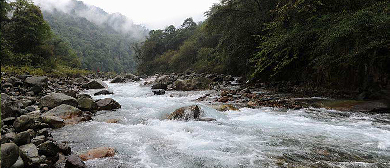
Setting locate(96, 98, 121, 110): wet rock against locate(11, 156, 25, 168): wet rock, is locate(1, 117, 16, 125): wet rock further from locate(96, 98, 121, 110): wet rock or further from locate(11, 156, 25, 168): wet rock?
locate(96, 98, 121, 110): wet rock

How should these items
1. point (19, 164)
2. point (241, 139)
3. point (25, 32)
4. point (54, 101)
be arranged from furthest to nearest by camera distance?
point (25, 32)
point (54, 101)
point (241, 139)
point (19, 164)

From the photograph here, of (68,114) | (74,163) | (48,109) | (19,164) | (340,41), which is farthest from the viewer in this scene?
(340,41)

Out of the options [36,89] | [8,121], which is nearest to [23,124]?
[8,121]

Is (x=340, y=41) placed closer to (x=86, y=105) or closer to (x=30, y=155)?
(x=86, y=105)

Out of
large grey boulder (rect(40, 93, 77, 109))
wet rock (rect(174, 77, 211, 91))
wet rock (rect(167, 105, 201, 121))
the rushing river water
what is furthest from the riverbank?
wet rock (rect(174, 77, 211, 91))

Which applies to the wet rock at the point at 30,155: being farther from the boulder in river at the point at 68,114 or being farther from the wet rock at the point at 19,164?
the boulder in river at the point at 68,114

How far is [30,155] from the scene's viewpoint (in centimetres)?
344

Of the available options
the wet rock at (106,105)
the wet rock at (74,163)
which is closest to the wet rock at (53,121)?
the wet rock at (106,105)

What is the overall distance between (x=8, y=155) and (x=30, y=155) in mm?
610

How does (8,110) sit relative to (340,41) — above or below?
below

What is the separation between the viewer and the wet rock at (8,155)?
2787 mm

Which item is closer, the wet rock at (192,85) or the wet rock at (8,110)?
the wet rock at (8,110)

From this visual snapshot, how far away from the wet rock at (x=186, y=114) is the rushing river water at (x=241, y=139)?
1.02 ft

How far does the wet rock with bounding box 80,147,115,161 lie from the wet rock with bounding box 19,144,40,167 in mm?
670
